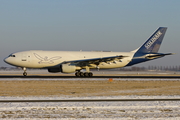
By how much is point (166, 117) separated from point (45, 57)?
33.4 metres

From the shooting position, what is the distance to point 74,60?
4388 cm

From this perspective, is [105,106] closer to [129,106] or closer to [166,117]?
[129,106]

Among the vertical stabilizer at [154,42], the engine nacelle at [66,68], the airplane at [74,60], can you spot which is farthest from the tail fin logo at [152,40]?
the engine nacelle at [66,68]

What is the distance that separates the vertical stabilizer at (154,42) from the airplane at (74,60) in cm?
44

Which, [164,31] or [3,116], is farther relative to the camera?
[164,31]

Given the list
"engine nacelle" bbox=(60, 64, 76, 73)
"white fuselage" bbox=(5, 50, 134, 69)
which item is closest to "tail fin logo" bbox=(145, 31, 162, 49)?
"white fuselage" bbox=(5, 50, 134, 69)

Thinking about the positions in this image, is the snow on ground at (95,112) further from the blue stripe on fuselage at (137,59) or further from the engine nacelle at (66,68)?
the blue stripe on fuselage at (137,59)

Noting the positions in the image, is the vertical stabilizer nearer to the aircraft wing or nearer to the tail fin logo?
the tail fin logo

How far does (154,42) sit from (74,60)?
14958 mm

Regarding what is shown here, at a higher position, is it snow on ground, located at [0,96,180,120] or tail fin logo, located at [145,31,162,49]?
tail fin logo, located at [145,31,162,49]

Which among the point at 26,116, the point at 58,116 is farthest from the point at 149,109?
the point at 26,116

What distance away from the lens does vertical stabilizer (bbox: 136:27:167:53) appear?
159 feet

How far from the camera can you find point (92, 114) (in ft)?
34.5

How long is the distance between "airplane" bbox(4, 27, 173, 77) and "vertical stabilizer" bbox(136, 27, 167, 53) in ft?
1.44
